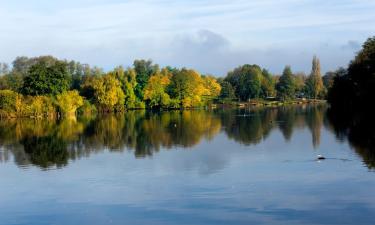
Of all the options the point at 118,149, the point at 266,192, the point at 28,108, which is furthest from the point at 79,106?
the point at 266,192

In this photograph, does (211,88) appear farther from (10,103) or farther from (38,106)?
(10,103)

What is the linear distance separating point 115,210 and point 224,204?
12.2ft

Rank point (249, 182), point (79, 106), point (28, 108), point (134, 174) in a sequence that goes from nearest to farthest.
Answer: point (249, 182) → point (134, 174) → point (28, 108) → point (79, 106)

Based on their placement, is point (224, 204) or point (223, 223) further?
point (224, 204)

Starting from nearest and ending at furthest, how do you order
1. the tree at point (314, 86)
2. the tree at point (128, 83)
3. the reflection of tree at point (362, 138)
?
the reflection of tree at point (362, 138)
the tree at point (128, 83)
the tree at point (314, 86)

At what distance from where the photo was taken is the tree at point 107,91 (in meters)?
93.9

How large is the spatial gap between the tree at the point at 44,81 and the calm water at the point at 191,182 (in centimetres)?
4186

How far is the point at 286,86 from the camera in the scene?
13162 cm

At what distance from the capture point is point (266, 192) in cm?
1966

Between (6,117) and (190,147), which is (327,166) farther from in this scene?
(6,117)

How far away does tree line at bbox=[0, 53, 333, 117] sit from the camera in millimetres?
79812

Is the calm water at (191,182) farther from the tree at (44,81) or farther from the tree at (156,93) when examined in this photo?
the tree at (156,93)

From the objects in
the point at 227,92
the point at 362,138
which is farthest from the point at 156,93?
the point at 362,138

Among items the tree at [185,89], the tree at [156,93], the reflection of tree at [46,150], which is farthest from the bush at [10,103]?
the tree at [185,89]
